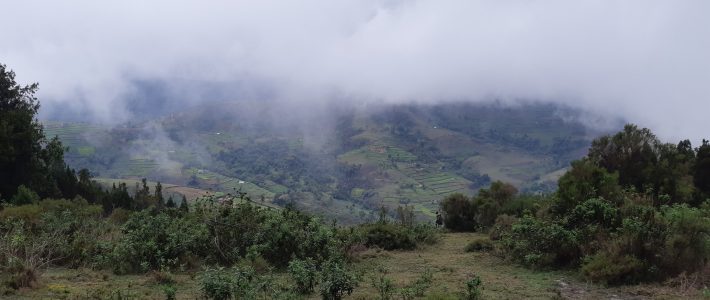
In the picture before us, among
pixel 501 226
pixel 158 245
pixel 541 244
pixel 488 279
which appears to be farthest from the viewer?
pixel 501 226

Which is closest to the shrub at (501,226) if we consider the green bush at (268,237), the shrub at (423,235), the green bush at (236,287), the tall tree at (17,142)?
the shrub at (423,235)

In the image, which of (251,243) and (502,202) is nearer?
(251,243)

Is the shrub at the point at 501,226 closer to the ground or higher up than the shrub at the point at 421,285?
higher up

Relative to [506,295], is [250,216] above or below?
above

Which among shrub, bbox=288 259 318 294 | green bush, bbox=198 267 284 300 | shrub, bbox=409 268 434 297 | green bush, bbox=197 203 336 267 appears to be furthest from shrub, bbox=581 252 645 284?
green bush, bbox=198 267 284 300

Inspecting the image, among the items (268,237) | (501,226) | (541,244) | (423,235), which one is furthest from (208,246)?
(501,226)

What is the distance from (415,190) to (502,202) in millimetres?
153566

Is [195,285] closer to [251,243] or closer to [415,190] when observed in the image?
[251,243]

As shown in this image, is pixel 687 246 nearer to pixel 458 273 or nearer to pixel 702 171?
pixel 458 273

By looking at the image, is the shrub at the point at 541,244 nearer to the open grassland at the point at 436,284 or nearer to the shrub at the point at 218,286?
the open grassland at the point at 436,284

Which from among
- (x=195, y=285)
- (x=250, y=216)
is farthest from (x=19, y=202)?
(x=195, y=285)

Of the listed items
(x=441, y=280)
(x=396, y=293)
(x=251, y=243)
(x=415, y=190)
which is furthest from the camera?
(x=415, y=190)

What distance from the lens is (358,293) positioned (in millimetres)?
12820

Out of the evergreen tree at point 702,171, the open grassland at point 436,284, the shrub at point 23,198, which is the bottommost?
the open grassland at point 436,284
